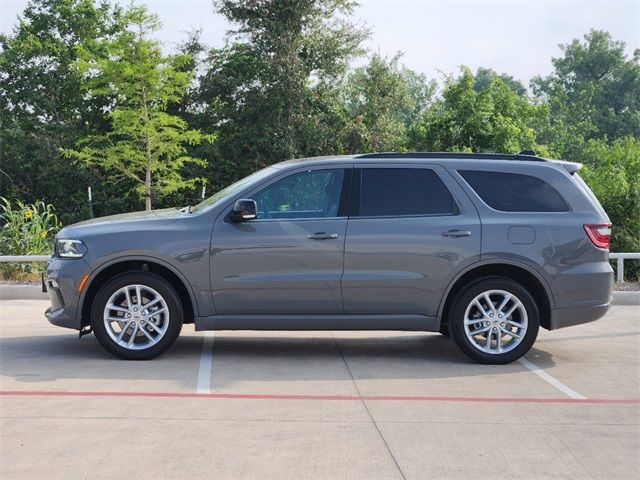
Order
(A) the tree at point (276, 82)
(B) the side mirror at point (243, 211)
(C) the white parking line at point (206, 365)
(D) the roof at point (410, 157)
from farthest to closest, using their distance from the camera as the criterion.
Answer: (A) the tree at point (276, 82) < (D) the roof at point (410, 157) < (B) the side mirror at point (243, 211) < (C) the white parking line at point (206, 365)

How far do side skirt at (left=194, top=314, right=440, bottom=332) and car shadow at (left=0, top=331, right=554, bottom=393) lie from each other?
0.34 metres

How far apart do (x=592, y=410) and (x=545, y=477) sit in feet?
6.07

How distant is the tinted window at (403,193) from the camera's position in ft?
27.4

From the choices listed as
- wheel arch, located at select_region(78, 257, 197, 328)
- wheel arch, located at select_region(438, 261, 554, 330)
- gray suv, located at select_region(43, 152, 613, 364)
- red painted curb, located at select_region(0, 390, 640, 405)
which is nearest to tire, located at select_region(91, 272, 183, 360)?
gray suv, located at select_region(43, 152, 613, 364)

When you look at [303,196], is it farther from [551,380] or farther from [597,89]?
[597,89]

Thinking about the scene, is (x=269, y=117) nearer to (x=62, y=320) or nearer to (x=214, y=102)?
(x=214, y=102)

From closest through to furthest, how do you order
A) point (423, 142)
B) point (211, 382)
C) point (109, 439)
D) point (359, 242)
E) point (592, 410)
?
point (109, 439) → point (592, 410) → point (211, 382) → point (359, 242) → point (423, 142)

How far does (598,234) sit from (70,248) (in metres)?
4.86

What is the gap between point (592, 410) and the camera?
6.70 m

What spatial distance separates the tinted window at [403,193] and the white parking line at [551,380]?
161cm

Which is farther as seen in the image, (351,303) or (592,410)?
(351,303)

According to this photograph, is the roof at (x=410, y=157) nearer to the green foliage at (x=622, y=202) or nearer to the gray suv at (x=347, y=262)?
the gray suv at (x=347, y=262)

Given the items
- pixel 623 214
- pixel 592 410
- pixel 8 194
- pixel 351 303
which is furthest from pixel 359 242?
pixel 8 194

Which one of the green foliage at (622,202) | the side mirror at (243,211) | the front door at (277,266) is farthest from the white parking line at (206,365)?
the green foliage at (622,202)
